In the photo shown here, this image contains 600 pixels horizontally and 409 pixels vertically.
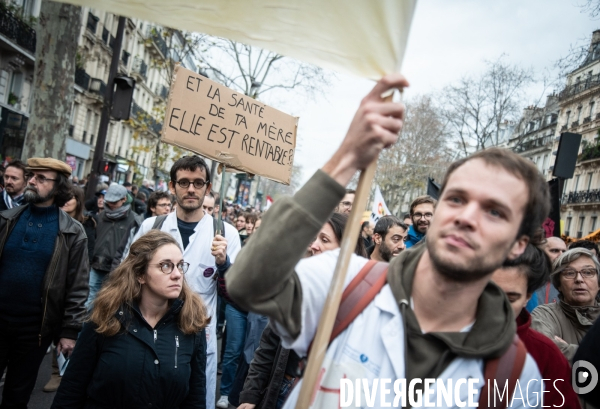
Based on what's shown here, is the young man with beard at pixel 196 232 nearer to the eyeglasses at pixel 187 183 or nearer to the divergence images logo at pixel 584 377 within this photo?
the eyeglasses at pixel 187 183

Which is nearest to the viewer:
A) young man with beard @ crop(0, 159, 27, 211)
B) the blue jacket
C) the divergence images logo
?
the divergence images logo

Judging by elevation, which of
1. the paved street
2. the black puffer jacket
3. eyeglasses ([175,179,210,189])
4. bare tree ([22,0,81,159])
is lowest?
the paved street

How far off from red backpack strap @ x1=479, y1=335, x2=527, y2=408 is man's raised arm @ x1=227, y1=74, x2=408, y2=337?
2.13 feet

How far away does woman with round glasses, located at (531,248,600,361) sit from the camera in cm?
340

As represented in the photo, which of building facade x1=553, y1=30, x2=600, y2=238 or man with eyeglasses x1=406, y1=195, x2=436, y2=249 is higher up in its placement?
building facade x1=553, y1=30, x2=600, y2=238

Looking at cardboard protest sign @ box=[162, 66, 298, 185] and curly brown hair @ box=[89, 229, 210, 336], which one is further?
cardboard protest sign @ box=[162, 66, 298, 185]

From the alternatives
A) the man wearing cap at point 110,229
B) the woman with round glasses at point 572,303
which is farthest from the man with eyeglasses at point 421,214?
the man wearing cap at point 110,229

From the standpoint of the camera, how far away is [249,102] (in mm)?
4082

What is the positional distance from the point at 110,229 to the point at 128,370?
432 centimetres

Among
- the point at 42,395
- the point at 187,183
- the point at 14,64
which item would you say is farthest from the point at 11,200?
the point at 14,64

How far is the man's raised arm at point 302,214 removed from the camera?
1.41 meters

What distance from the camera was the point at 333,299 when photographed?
1482 mm

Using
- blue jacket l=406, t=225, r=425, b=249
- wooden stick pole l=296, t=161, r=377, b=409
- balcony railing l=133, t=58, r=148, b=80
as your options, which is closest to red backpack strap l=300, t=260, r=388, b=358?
wooden stick pole l=296, t=161, r=377, b=409

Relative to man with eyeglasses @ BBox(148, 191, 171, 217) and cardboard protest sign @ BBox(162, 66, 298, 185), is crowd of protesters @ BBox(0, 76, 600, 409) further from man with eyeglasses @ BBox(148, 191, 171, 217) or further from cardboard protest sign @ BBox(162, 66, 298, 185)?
man with eyeglasses @ BBox(148, 191, 171, 217)
